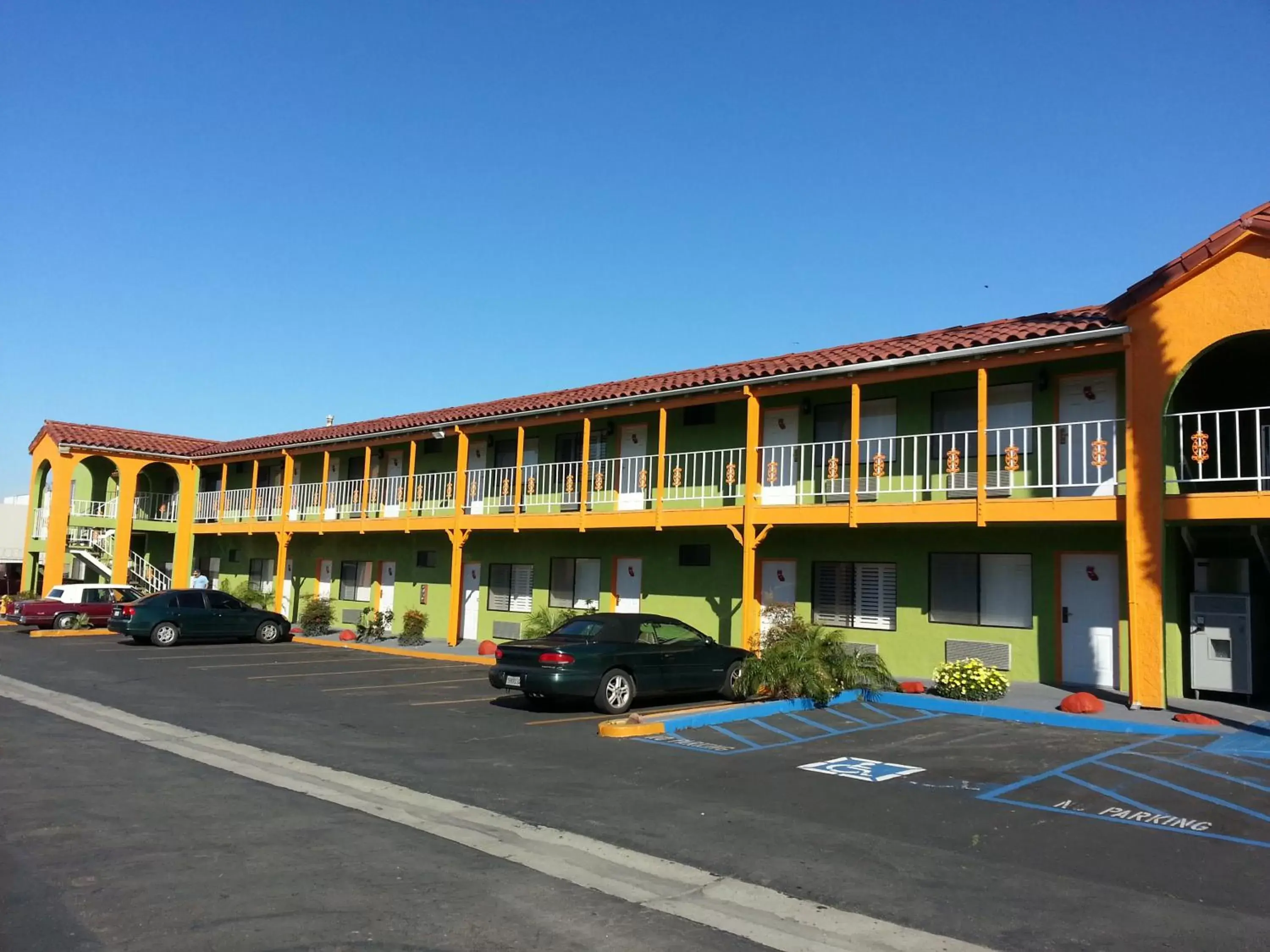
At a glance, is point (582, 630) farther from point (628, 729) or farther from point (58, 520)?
point (58, 520)

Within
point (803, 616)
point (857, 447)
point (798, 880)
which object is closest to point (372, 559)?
point (803, 616)

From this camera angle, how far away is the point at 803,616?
18078 mm

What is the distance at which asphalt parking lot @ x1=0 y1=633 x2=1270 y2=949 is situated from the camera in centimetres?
558

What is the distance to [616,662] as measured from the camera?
1334cm

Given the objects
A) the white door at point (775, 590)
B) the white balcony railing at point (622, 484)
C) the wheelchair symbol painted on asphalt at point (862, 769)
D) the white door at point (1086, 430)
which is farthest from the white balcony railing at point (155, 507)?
the wheelchair symbol painted on asphalt at point (862, 769)

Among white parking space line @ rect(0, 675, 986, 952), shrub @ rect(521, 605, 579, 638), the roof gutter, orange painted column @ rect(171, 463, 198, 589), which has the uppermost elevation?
the roof gutter

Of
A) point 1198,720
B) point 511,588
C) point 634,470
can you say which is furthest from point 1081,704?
point 511,588

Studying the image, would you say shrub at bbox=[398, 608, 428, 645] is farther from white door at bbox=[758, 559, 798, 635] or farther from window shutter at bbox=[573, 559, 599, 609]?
white door at bbox=[758, 559, 798, 635]

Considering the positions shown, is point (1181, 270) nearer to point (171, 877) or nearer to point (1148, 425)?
point (1148, 425)

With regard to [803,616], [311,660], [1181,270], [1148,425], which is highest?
[1181,270]

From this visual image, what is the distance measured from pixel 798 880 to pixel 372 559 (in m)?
23.8

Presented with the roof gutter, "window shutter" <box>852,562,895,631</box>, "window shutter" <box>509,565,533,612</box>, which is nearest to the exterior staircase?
the roof gutter

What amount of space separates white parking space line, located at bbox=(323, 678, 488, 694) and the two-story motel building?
4.30 metres

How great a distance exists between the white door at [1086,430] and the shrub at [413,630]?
15.9m
